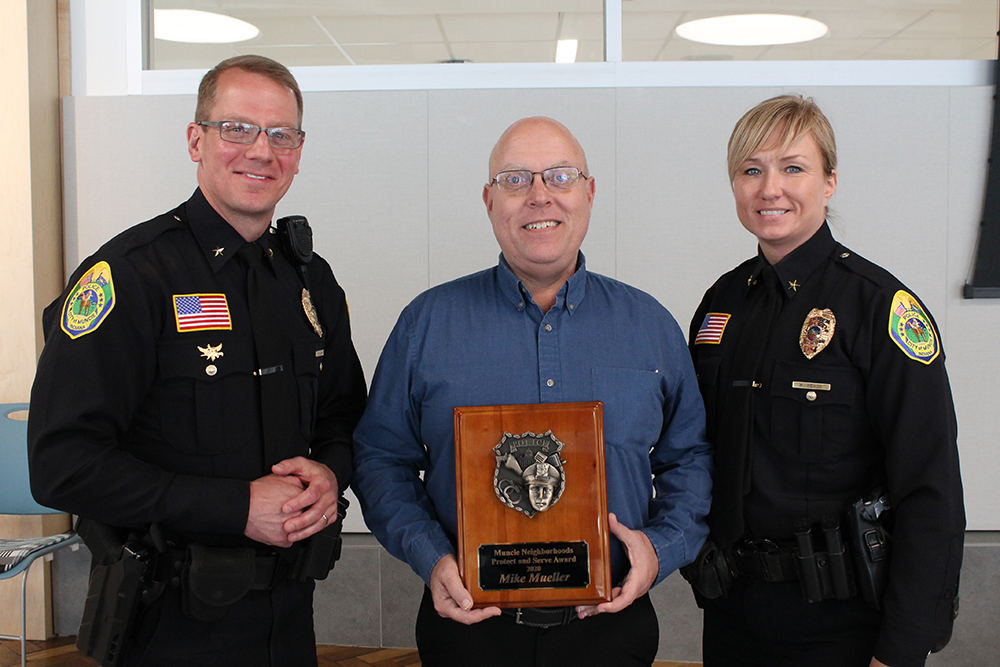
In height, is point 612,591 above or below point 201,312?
below

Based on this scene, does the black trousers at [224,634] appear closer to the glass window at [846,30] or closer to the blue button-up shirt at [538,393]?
the blue button-up shirt at [538,393]

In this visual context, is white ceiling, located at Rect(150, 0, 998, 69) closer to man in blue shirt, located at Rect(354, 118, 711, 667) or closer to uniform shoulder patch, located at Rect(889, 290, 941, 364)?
man in blue shirt, located at Rect(354, 118, 711, 667)

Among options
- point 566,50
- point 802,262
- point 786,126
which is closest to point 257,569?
point 802,262

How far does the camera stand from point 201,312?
1.52m

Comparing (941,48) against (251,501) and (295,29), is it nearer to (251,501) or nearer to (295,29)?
(295,29)

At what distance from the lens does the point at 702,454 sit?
163 cm

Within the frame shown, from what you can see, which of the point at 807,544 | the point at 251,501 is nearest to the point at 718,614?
the point at 807,544

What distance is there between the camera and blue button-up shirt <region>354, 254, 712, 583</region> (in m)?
1.51

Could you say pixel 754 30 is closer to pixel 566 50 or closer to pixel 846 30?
pixel 846 30

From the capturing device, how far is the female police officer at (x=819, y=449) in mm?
1453

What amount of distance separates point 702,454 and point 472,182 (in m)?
2.02

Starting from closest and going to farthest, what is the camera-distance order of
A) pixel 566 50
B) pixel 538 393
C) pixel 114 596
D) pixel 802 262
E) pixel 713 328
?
pixel 114 596
pixel 538 393
pixel 802 262
pixel 713 328
pixel 566 50

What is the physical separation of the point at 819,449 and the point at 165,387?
1.42 meters

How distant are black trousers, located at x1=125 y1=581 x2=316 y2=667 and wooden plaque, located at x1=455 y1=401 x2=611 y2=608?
0.52 metres
